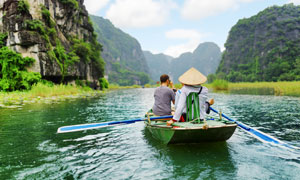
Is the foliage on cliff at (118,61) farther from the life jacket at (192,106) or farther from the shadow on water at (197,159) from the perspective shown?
the shadow on water at (197,159)

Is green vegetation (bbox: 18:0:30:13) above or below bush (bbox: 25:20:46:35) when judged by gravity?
above

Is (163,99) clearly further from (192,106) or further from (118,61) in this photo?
(118,61)

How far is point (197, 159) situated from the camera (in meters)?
3.81

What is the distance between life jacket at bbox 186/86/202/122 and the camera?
4.48 m

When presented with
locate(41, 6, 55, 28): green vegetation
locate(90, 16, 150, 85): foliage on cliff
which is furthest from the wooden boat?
locate(90, 16, 150, 85): foliage on cliff

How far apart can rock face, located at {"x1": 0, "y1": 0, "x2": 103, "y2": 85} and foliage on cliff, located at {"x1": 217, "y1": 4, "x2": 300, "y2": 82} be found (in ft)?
198

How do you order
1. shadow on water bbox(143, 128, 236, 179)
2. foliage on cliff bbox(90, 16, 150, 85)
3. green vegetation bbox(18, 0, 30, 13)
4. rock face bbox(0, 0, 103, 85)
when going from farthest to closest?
foliage on cliff bbox(90, 16, 150, 85)
green vegetation bbox(18, 0, 30, 13)
rock face bbox(0, 0, 103, 85)
shadow on water bbox(143, 128, 236, 179)

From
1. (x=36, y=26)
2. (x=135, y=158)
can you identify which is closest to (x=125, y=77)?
(x=36, y=26)

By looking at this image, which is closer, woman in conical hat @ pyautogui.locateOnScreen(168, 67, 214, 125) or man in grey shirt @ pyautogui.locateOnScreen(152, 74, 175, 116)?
woman in conical hat @ pyautogui.locateOnScreen(168, 67, 214, 125)

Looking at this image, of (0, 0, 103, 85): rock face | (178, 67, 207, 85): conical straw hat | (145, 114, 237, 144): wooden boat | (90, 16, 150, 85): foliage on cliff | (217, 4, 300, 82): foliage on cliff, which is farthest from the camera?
(90, 16, 150, 85): foliage on cliff

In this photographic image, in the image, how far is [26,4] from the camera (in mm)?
20328

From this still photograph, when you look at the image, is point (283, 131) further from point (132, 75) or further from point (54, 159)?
point (132, 75)

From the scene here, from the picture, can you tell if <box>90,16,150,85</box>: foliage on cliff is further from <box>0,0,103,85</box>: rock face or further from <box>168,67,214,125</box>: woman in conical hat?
<box>168,67,214,125</box>: woman in conical hat

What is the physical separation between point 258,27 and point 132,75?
80443mm
